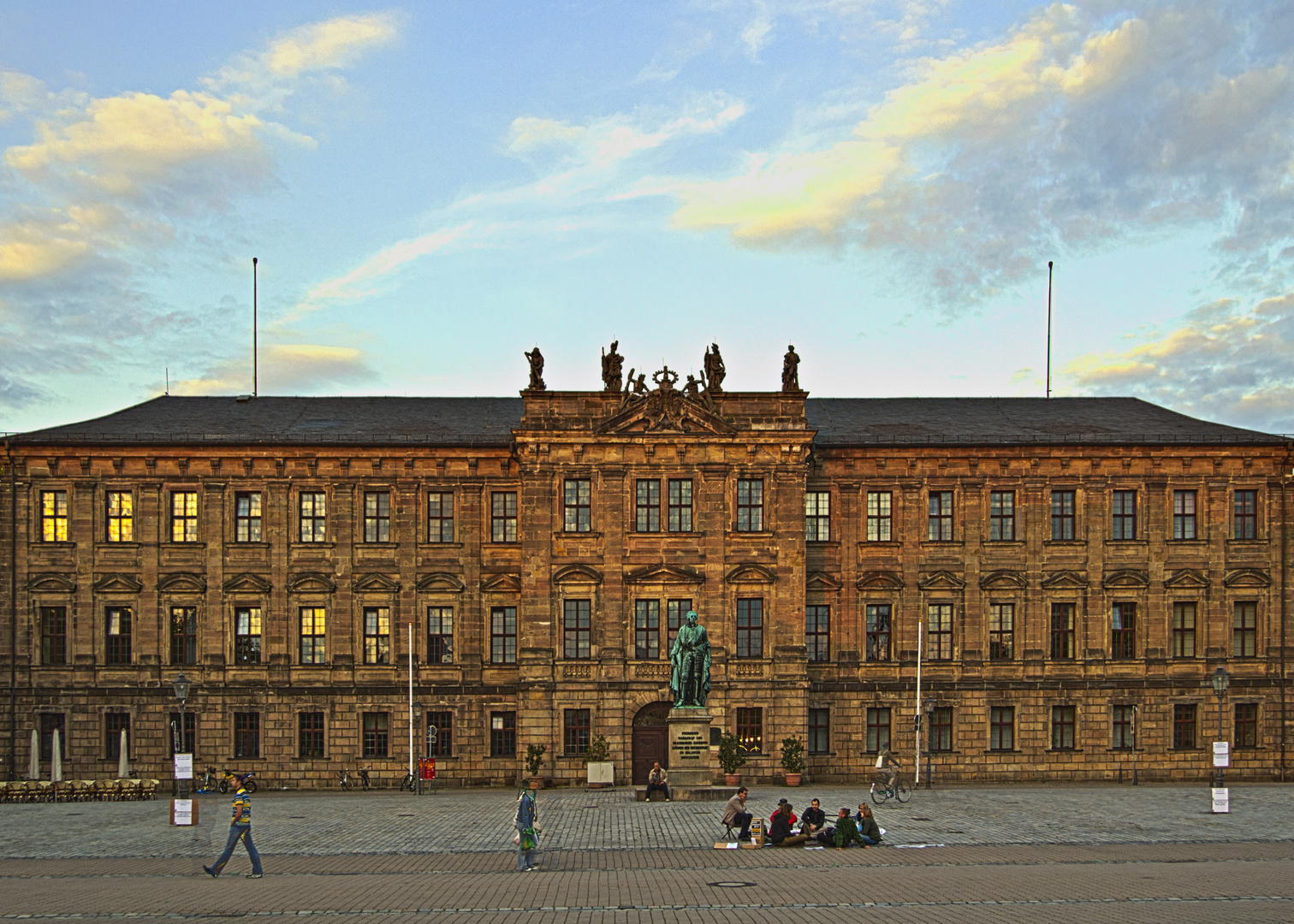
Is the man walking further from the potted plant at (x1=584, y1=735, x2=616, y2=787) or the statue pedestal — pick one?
the potted plant at (x1=584, y1=735, x2=616, y2=787)

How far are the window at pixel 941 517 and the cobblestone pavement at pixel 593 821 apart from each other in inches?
424

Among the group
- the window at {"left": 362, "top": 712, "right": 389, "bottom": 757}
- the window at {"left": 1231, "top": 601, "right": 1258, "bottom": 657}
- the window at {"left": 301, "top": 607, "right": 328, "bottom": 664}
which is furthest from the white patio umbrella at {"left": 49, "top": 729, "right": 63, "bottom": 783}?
the window at {"left": 1231, "top": 601, "right": 1258, "bottom": 657}

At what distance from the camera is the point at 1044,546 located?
50.1 meters

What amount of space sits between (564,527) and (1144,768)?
85.2ft

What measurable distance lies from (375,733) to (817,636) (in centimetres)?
1881

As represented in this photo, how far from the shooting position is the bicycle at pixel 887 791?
39.2m

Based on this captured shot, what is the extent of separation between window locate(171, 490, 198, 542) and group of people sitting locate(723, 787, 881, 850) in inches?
1136

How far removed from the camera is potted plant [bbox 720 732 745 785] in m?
44.8

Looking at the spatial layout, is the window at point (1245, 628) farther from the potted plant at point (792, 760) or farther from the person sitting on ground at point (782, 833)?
the person sitting on ground at point (782, 833)

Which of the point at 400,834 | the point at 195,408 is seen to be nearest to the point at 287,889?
the point at 400,834

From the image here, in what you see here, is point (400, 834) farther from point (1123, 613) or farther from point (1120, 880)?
point (1123, 613)

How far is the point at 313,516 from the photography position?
1962 inches

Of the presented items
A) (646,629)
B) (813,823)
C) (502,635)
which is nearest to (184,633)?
(502,635)

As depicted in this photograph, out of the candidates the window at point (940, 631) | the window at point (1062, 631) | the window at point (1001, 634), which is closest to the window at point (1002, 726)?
the window at point (1001, 634)
